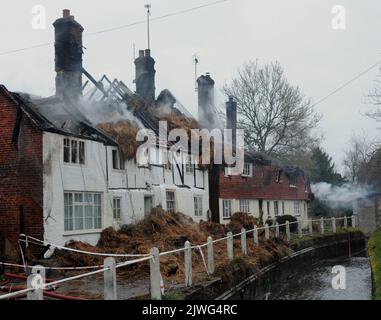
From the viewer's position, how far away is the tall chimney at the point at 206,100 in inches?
1400

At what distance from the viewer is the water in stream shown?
712 inches

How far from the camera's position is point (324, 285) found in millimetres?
20500

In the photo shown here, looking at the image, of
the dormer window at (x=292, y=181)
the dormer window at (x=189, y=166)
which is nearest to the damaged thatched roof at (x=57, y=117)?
the dormer window at (x=189, y=166)

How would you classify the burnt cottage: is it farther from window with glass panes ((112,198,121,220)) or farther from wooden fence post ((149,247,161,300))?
wooden fence post ((149,247,161,300))

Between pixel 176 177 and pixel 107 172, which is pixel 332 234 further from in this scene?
pixel 107 172

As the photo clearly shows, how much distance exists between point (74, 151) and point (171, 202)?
23.7 ft

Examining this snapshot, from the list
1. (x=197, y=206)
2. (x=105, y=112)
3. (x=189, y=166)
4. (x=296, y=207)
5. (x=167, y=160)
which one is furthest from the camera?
(x=296, y=207)

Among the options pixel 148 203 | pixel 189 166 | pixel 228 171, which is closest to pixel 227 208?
pixel 228 171

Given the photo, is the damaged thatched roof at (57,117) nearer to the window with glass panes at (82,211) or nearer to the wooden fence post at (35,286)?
the window with glass panes at (82,211)

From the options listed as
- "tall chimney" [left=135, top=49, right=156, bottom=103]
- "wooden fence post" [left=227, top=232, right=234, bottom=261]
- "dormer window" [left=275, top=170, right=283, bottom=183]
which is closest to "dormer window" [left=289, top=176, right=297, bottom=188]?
"dormer window" [left=275, top=170, right=283, bottom=183]

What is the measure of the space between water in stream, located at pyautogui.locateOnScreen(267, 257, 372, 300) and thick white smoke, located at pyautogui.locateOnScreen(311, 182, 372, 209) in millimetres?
17552

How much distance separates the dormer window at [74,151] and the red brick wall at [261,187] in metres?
13.5

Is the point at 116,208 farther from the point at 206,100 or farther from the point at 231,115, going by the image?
the point at 231,115
